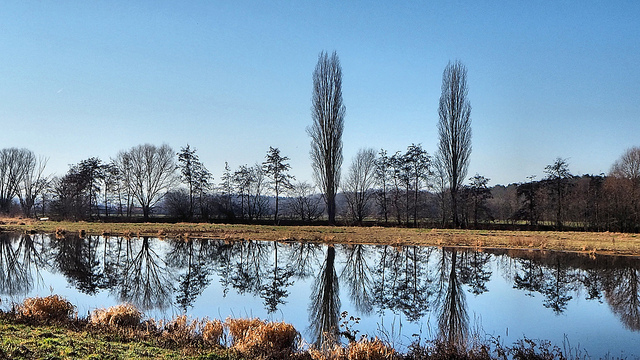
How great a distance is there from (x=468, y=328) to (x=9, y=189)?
224ft

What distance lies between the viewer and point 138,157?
172 ft

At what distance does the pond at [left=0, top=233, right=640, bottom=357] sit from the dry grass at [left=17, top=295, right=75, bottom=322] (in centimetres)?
80

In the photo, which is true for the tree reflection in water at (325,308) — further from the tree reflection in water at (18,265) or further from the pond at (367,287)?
the tree reflection in water at (18,265)

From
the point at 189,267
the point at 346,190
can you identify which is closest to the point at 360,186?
Result: the point at 346,190

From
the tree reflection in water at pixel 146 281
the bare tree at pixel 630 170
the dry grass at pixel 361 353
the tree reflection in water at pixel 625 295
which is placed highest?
the bare tree at pixel 630 170

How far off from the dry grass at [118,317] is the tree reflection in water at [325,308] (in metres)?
3.34

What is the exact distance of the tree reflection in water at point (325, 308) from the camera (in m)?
8.40

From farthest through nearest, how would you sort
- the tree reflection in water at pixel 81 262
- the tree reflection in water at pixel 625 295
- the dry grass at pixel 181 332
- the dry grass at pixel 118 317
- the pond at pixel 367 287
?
1. the tree reflection in water at pixel 81 262
2. the tree reflection in water at pixel 625 295
3. the pond at pixel 367 287
4. the dry grass at pixel 118 317
5. the dry grass at pixel 181 332

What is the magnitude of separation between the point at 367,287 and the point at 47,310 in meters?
8.64

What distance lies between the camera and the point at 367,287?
46.1 feet

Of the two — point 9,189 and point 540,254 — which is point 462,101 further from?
point 9,189

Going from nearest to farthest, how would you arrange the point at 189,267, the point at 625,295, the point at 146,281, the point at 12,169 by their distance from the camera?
the point at 625,295 → the point at 146,281 → the point at 189,267 → the point at 12,169

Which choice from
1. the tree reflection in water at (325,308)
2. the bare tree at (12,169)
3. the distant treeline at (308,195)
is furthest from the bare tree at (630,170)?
the bare tree at (12,169)

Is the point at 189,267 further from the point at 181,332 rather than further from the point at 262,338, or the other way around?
the point at 262,338
